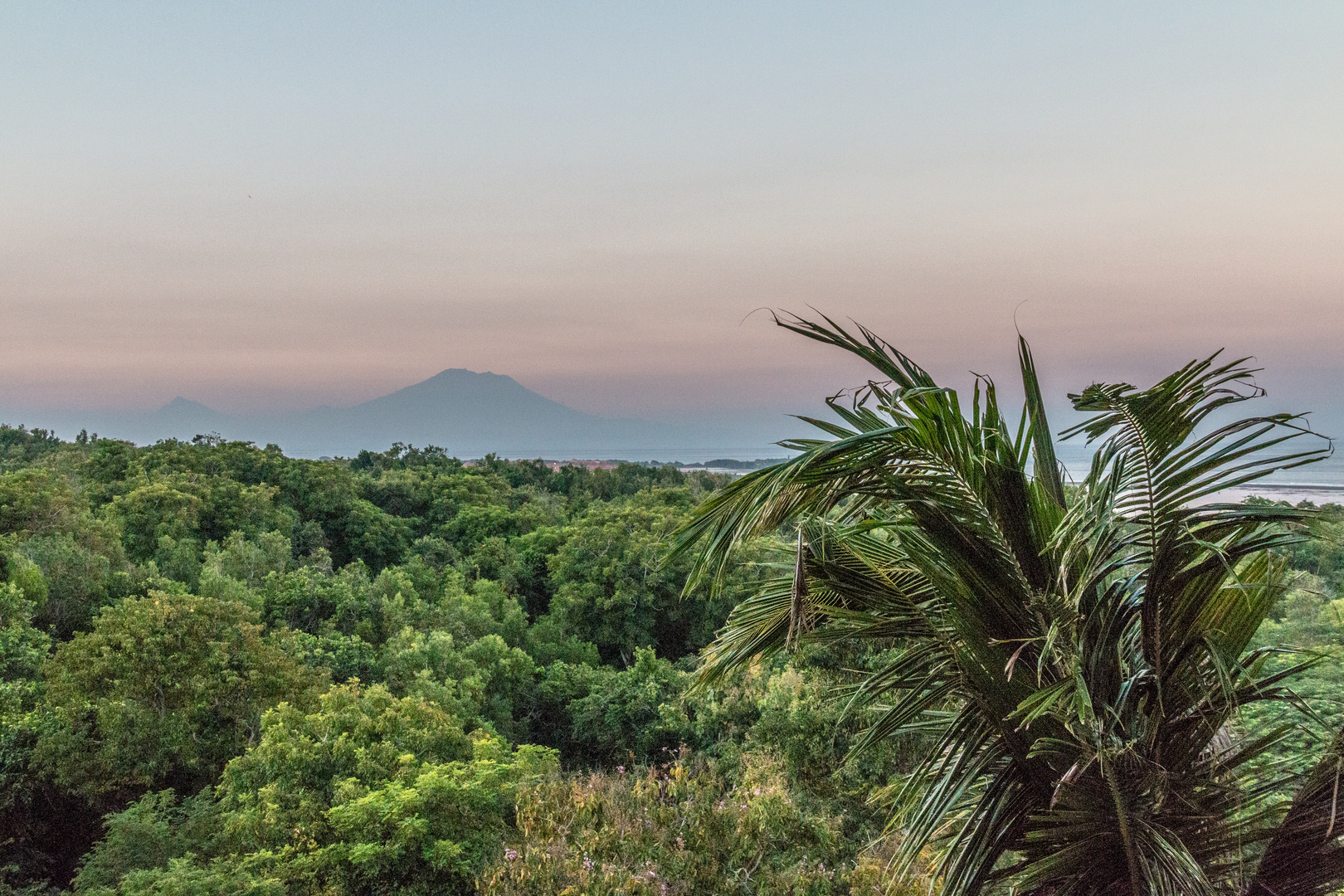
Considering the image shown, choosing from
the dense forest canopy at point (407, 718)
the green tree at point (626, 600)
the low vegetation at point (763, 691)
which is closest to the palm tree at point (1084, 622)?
the low vegetation at point (763, 691)

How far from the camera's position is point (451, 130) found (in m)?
12.9

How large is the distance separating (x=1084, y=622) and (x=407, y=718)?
34.8 ft

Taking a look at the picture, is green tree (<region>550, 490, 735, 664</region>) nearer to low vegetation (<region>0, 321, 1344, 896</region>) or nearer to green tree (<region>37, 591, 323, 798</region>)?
low vegetation (<region>0, 321, 1344, 896</region>)

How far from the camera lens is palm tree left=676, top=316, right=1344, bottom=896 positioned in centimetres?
187

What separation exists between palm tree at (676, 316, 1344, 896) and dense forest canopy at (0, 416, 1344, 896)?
219 millimetres

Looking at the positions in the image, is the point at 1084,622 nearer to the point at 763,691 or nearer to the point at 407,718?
the point at 763,691

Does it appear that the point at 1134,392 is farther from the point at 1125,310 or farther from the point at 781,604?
the point at 1125,310

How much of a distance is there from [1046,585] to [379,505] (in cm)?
3658

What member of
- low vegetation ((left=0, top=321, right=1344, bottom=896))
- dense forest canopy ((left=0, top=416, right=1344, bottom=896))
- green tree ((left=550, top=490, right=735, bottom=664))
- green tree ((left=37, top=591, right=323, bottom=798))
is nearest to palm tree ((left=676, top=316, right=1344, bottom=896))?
low vegetation ((left=0, top=321, right=1344, bottom=896))

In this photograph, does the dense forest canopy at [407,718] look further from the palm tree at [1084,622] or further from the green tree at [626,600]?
the palm tree at [1084,622]

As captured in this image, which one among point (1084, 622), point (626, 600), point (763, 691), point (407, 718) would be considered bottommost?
point (626, 600)

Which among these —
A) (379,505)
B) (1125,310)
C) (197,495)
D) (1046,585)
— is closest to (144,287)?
(197,495)

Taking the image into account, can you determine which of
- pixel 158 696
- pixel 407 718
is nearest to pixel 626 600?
pixel 407 718

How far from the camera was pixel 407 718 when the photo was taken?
424 inches
